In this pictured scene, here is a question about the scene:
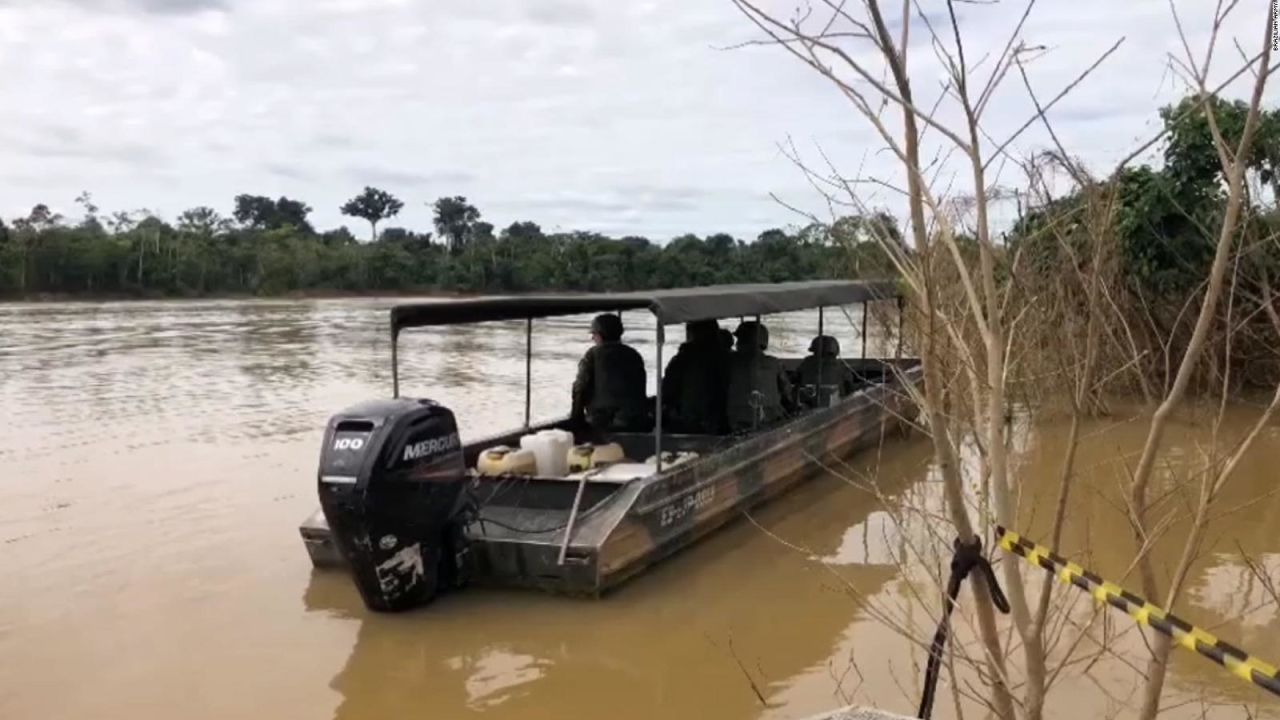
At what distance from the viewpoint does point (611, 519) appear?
6.54 m

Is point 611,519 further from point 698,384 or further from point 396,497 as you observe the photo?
point 698,384

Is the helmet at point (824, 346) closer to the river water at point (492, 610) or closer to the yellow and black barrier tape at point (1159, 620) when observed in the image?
the river water at point (492, 610)

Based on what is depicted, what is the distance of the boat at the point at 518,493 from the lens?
5809 millimetres

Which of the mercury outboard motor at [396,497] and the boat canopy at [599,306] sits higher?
the boat canopy at [599,306]

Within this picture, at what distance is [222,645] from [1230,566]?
20.3 ft

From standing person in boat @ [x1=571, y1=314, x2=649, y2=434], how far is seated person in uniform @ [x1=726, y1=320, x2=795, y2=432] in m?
0.77

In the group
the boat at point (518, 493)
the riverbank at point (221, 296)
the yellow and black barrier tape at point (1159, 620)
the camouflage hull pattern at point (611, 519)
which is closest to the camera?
the yellow and black barrier tape at point (1159, 620)

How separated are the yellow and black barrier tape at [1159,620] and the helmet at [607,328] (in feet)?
19.4

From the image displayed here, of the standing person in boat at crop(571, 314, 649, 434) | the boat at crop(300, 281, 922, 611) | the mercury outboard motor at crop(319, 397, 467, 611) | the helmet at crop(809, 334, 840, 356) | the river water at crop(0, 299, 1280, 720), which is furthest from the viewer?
the helmet at crop(809, 334, 840, 356)

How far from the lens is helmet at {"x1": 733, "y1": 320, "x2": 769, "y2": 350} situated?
9.76 metres

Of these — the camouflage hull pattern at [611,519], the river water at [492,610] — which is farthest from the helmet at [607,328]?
the river water at [492,610]

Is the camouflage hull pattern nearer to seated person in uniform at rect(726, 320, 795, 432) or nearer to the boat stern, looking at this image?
the boat stern

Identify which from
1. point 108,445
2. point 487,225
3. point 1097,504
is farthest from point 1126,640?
point 487,225

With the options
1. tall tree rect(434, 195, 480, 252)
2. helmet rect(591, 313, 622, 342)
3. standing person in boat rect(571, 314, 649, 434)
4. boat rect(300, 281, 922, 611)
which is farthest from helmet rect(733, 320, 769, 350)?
tall tree rect(434, 195, 480, 252)
